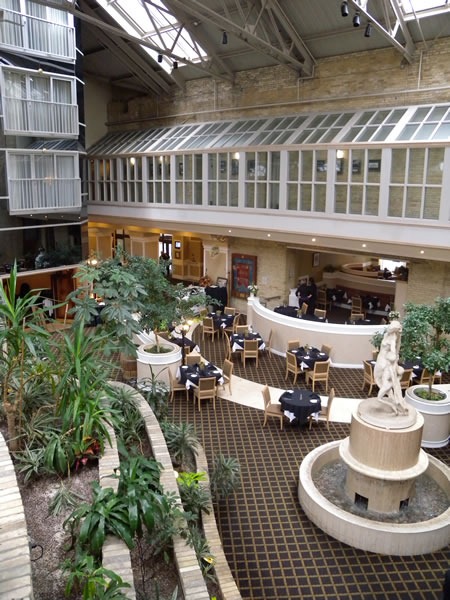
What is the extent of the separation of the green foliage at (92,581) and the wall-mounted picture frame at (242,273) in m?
14.7

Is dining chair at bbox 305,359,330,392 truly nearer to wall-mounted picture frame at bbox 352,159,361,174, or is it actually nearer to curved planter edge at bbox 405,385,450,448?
curved planter edge at bbox 405,385,450,448

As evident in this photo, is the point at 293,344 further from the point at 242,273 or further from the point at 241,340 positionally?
the point at 242,273

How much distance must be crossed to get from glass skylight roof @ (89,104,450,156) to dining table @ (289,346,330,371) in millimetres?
5544

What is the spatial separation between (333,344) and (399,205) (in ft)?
12.7

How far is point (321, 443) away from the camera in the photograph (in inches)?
362

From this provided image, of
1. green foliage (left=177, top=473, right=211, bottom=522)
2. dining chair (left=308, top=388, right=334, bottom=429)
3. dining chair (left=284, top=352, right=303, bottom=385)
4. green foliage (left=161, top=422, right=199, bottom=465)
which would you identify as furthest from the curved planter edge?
green foliage (left=177, top=473, right=211, bottom=522)

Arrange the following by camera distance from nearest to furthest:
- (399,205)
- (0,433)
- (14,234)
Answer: (0,433) → (399,205) → (14,234)

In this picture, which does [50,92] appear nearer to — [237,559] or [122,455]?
[122,455]

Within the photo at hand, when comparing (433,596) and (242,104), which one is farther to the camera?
(242,104)

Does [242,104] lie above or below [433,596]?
above

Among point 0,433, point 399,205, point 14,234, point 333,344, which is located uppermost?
point 399,205

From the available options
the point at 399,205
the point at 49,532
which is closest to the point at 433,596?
the point at 49,532

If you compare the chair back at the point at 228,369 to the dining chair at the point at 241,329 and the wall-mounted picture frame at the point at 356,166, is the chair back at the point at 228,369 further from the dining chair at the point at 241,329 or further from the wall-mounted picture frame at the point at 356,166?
the wall-mounted picture frame at the point at 356,166

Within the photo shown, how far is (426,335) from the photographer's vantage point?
8938mm
